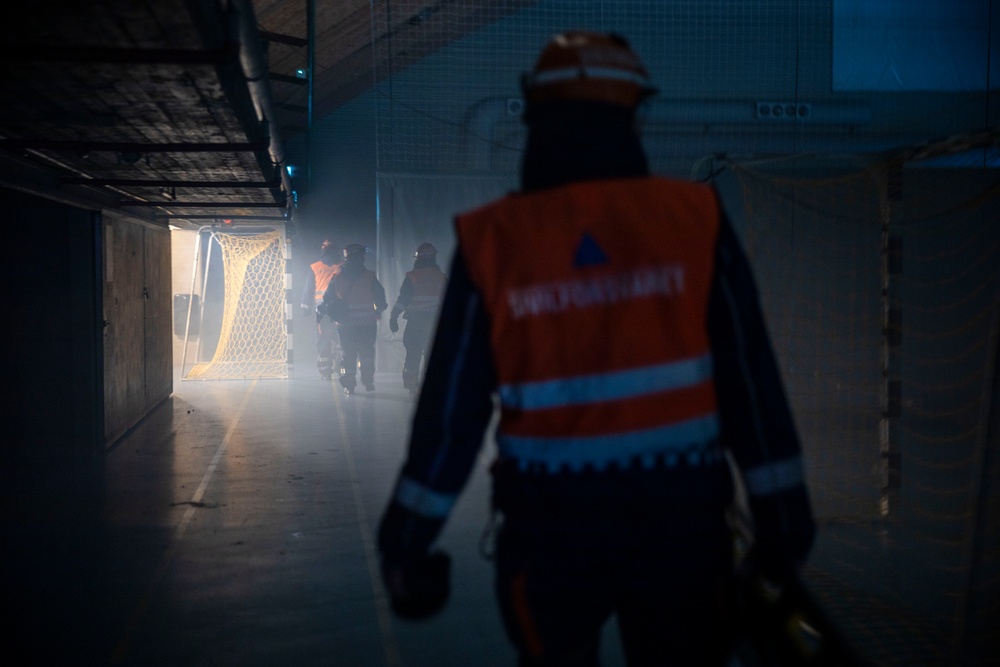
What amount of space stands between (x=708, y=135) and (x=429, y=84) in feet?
14.9

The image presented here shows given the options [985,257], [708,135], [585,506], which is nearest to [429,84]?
[708,135]

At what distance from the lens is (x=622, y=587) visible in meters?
1.63

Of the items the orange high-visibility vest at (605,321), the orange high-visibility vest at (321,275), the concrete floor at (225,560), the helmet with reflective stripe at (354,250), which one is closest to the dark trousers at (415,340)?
the helmet with reflective stripe at (354,250)

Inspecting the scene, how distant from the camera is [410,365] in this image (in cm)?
1177

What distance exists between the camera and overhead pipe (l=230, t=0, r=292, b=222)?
4.09 metres

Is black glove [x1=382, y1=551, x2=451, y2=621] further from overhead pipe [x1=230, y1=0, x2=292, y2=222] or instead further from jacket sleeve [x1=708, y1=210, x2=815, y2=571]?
overhead pipe [x1=230, y1=0, x2=292, y2=222]

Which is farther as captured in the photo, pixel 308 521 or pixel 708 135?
pixel 708 135

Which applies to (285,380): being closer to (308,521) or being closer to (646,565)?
(308,521)

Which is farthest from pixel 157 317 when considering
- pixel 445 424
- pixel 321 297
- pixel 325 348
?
pixel 445 424

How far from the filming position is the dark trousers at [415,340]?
11.5 metres

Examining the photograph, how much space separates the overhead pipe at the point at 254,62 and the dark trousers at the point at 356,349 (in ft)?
19.0

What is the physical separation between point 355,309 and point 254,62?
757cm

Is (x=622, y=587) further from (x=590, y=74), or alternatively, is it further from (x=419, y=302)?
(x=419, y=302)

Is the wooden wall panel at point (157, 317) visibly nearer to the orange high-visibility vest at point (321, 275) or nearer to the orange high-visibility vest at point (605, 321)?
the orange high-visibility vest at point (321, 275)
